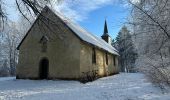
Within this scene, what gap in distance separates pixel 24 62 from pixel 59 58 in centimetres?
454

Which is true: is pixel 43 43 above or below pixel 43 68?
above

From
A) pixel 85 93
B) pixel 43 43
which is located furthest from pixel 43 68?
pixel 85 93

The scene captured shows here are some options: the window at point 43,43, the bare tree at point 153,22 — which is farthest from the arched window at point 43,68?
the bare tree at point 153,22

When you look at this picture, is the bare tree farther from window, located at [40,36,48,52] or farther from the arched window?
window, located at [40,36,48,52]

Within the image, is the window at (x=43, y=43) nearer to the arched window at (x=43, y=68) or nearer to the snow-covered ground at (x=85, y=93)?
the arched window at (x=43, y=68)

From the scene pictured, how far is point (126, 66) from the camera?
2547 inches

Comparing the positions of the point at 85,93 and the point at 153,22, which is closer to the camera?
the point at 153,22

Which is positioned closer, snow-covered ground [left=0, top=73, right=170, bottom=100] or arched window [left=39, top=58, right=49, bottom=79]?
snow-covered ground [left=0, top=73, right=170, bottom=100]

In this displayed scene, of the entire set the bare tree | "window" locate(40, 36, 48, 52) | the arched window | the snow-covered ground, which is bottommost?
the snow-covered ground

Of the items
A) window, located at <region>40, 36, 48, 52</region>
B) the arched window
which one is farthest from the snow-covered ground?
window, located at <region>40, 36, 48, 52</region>

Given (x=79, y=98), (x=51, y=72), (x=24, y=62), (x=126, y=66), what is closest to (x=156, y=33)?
(x=79, y=98)

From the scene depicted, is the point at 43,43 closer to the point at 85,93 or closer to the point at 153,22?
the point at 85,93

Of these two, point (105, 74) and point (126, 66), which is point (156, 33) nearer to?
point (105, 74)

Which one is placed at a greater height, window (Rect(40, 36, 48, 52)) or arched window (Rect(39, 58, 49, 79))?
window (Rect(40, 36, 48, 52))
